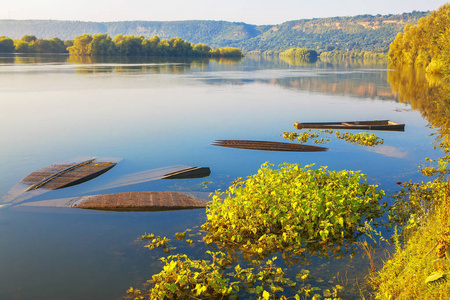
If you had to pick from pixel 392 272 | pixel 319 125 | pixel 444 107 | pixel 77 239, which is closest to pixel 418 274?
pixel 392 272

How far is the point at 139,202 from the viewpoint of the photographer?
1561 cm

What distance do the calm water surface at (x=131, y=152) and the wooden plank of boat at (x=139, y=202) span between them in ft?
1.39

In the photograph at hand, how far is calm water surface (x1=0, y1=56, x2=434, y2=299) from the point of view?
11477 mm

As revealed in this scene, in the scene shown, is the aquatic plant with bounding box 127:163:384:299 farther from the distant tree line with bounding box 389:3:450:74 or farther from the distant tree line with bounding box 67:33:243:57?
the distant tree line with bounding box 67:33:243:57

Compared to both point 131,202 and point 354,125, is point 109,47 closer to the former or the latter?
point 354,125

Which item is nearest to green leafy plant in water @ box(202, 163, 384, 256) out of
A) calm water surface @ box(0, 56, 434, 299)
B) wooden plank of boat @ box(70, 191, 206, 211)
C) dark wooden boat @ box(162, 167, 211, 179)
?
calm water surface @ box(0, 56, 434, 299)

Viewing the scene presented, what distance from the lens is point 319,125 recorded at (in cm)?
3184

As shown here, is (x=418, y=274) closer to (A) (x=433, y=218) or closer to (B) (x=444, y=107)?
(A) (x=433, y=218)

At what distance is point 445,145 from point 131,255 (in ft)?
78.8

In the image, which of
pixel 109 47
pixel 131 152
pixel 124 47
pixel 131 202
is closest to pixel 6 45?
pixel 109 47

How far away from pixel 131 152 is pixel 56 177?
258 inches

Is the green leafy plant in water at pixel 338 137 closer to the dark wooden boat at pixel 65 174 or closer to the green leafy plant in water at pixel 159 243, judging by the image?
the dark wooden boat at pixel 65 174

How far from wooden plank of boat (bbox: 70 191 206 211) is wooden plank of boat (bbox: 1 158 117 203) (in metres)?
2.18

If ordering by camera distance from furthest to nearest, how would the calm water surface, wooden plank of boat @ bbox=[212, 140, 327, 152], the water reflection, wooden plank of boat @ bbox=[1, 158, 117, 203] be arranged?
the water reflection, wooden plank of boat @ bbox=[212, 140, 327, 152], wooden plank of boat @ bbox=[1, 158, 117, 203], the calm water surface
